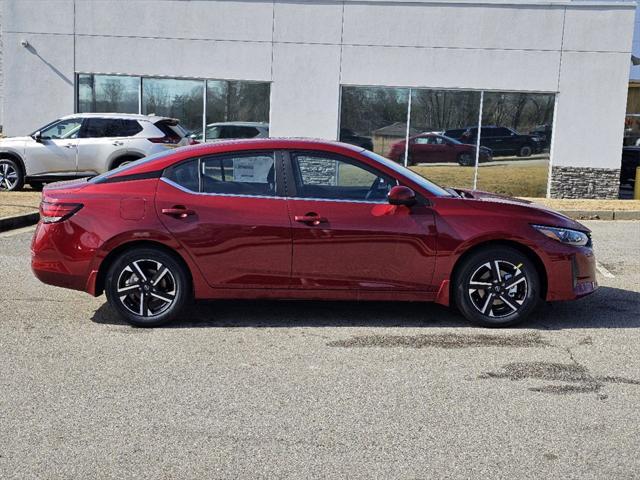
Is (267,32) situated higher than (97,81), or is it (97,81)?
(267,32)

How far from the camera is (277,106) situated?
62.8 feet

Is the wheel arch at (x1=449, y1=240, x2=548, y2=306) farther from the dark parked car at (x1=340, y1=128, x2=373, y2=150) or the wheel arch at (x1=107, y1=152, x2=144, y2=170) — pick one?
the dark parked car at (x1=340, y1=128, x2=373, y2=150)

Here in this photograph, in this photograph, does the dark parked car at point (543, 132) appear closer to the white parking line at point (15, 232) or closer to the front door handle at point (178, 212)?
the white parking line at point (15, 232)

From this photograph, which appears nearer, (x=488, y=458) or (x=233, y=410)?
(x=488, y=458)

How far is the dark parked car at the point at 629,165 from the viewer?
904 inches

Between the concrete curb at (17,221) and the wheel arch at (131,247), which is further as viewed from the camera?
the concrete curb at (17,221)

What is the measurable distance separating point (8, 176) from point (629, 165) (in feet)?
54.2

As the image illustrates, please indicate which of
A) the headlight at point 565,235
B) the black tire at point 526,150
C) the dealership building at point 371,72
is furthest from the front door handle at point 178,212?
the black tire at point 526,150

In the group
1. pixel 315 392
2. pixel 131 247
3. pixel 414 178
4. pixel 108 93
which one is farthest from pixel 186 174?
pixel 108 93

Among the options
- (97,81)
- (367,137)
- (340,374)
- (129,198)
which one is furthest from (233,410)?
(97,81)

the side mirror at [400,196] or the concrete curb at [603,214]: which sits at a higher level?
the side mirror at [400,196]

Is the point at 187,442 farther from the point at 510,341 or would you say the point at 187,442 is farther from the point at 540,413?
the point at 510,341

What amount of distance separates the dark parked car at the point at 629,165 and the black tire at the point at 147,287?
19.1 metres

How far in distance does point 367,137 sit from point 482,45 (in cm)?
336
